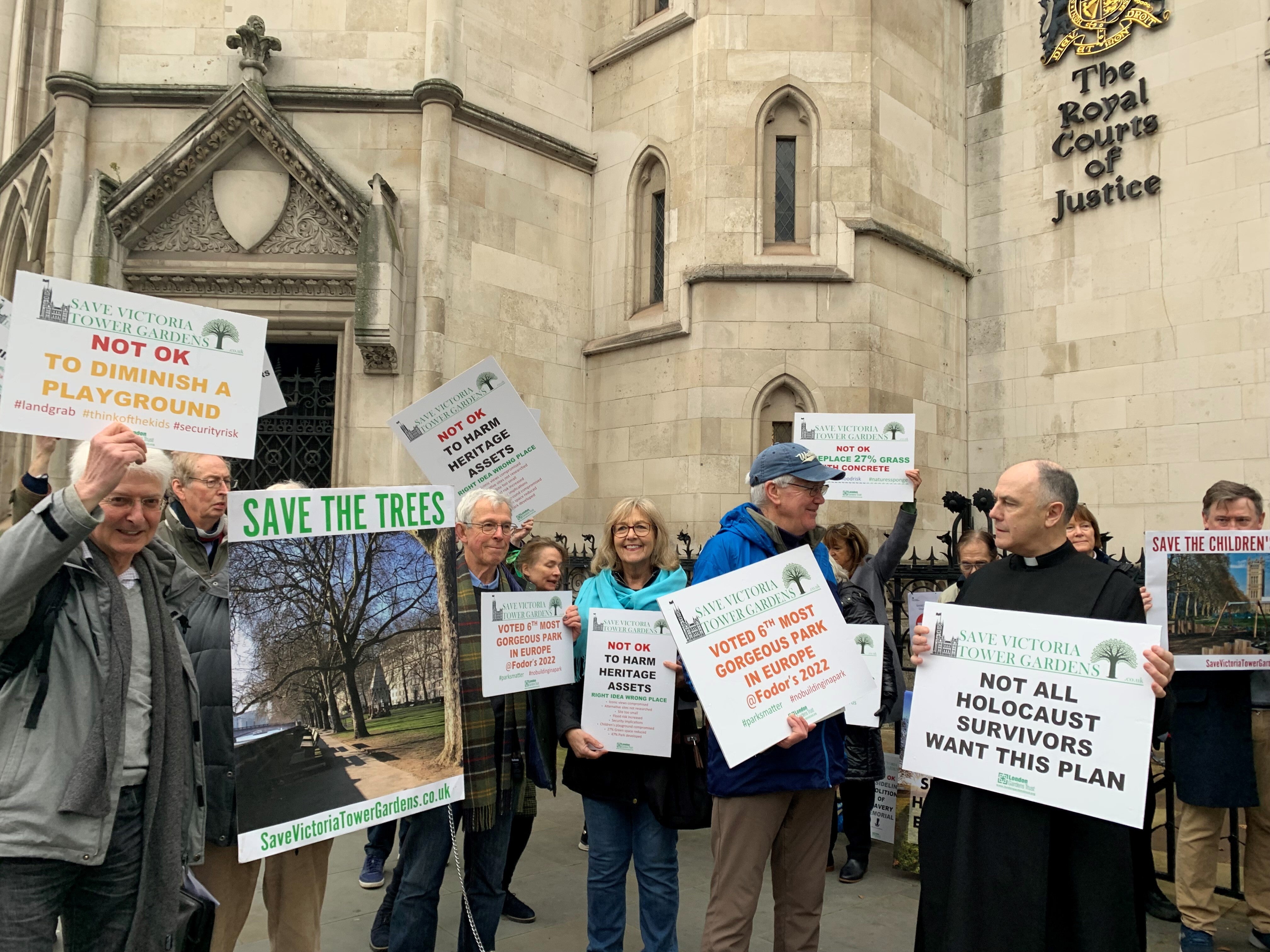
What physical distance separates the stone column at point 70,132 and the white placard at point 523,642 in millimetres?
8619

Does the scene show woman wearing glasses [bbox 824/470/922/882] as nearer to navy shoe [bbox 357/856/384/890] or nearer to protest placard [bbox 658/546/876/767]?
protest placard [bbox 658/546/876/767]

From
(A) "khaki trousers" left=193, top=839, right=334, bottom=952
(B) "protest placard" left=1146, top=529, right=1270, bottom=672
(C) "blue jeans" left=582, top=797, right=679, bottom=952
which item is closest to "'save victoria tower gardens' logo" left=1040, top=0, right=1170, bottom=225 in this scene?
(B) "protest placard" left=1146, top=529, right=1270, bottom=672

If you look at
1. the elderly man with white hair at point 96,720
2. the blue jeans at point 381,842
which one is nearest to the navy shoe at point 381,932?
the blue jeans at point 381,842

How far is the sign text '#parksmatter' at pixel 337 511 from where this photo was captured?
275cm

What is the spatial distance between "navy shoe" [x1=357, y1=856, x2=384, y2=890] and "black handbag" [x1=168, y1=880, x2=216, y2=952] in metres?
2.23

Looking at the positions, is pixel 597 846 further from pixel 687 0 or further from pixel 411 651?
pixel 687 0

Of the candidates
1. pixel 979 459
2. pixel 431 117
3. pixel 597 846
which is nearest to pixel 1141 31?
pixel 979 459

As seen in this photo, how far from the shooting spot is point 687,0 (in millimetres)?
10727

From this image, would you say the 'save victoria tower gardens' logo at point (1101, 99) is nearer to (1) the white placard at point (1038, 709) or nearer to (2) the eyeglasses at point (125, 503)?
(1) the white placard at point (1038, 709)

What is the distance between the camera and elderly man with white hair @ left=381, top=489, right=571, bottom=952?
10.7 ft

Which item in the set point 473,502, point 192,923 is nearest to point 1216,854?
point 473,502

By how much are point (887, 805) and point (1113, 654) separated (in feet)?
10.4

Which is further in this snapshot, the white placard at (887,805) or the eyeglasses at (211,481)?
the white placard at (887,805)

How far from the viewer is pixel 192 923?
2.53m
